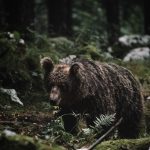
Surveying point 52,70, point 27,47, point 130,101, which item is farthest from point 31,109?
point 27,47

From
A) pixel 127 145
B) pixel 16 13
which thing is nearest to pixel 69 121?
pixel 127 145

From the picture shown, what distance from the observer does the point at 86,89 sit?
29.3ft

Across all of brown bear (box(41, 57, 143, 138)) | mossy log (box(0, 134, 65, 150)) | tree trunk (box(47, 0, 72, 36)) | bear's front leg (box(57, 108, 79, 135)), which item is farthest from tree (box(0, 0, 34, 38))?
mossy log (box(0, 134, 65, 150))

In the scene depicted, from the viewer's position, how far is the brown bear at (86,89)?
8.91m

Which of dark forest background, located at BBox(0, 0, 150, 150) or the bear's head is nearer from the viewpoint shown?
dark forest background, located at BBox(0, 0, 150, 150)

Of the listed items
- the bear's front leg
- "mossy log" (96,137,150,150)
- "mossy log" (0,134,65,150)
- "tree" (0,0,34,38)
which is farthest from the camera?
"tree" (0,0,34,38)

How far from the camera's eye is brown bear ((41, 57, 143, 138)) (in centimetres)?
891

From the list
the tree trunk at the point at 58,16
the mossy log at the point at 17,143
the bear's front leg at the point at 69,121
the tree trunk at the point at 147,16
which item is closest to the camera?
the mossy log at the point at 17,143

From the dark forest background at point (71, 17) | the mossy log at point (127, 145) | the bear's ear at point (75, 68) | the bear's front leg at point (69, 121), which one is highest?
the dark forest background at point (71, 17)

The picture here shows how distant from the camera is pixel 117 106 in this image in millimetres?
9586

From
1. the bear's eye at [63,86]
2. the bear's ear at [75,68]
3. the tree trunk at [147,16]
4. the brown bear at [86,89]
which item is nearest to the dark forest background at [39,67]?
the brown bear at [86,89]

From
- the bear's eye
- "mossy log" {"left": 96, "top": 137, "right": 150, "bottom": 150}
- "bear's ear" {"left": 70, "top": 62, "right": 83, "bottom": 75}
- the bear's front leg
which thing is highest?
"bear's ear" {"left": 70, "top": 62, "right": 83, "bottom": 75}

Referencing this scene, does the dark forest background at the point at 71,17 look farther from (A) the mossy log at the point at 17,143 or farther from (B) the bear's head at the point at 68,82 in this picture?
(A) the mossy log at the point at 17,143

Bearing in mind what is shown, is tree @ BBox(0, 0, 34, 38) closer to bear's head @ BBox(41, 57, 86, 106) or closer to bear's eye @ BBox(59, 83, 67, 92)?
bear's head @ BBox(41, 57, 86, 106)
